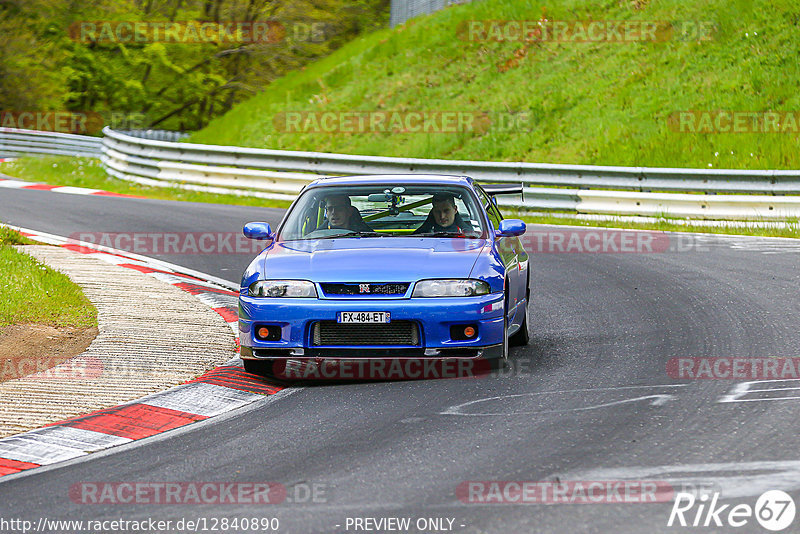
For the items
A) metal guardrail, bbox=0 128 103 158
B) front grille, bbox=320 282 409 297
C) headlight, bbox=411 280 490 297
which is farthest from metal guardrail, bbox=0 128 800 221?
front grille, bbox=320 282 409 297

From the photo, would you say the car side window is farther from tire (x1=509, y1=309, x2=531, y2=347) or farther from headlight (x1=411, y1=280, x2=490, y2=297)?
headlight (x1=411, y1=280, x2=490, y2=297)

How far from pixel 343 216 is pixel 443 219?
0.79 meters

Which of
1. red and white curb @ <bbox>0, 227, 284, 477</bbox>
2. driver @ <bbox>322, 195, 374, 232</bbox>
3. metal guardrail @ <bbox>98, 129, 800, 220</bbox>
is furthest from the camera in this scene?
metal guardrail @ <bbox>98, 129, 800, 220</bbox>

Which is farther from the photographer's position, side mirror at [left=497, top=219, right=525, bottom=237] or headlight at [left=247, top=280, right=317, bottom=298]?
side mirror at [left=497, top=219, right=525, bottom=237]

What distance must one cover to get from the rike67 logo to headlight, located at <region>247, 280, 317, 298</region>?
3400 mm

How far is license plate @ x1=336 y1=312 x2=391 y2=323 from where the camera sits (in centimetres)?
752

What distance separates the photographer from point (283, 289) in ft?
25.5

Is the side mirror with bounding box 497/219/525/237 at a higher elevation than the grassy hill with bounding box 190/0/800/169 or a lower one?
lower

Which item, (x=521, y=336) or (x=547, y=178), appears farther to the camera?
(x=547, y=178)

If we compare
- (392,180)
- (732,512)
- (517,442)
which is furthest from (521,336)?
(732,512)

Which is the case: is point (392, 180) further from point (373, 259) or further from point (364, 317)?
point (364, 317)

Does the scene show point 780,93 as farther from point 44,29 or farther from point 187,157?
point 44,29

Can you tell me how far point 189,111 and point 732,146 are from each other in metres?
32.0

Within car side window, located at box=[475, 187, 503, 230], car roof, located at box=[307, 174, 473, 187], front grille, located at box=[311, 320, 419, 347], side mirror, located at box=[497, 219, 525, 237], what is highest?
car roof, located at box=[307, 174, 473, 187]
